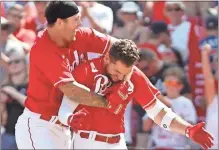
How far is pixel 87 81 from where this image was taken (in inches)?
178

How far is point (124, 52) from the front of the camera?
14.1 ft

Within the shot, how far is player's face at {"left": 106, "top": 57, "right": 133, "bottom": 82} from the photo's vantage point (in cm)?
432

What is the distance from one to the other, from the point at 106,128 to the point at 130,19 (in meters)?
3.70

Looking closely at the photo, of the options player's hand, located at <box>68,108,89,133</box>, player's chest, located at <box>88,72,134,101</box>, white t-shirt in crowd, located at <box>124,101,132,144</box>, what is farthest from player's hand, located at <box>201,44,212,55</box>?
player's hand, located at <box>68,108,89,133</box>

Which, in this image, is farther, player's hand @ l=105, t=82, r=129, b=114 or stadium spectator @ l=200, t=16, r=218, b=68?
stadium spectator @ l=200, t=16, r=218, b=68

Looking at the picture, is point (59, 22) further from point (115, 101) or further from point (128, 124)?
point (128, 124)

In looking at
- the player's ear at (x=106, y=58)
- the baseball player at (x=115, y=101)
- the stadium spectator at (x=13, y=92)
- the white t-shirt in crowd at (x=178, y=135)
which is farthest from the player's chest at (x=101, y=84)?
the stadium spectator at (x=13, y=92)

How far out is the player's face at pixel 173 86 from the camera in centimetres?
711

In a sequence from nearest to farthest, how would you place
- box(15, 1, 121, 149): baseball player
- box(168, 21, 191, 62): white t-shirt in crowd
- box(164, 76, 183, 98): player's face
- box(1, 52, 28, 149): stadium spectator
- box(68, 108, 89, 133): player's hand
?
box(68, 108, 89, 133): player's hand, box(15, 1, 121, 149): baseball player, box(164, 76, 183, 98): player's face, box(1, 52, 28, 149): stadium spectator, box(168, 21, 191, 62): white t-shirt in crowd

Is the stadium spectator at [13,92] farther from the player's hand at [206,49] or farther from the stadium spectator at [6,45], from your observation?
the player's hand at [206,49]

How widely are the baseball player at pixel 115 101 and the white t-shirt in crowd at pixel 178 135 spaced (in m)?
2.32

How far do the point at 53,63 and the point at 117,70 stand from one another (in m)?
0.45

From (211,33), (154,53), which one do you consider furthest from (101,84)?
(211,33)

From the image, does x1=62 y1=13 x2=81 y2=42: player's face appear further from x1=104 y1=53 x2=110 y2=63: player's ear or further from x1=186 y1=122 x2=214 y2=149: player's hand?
x1=186 y1=122 x2=214 y2=149: player's hand
